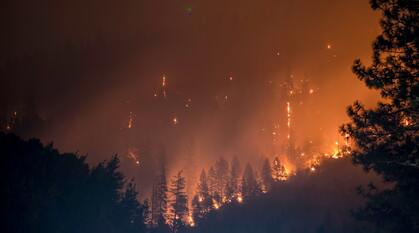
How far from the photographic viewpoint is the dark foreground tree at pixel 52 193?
73.7 ft

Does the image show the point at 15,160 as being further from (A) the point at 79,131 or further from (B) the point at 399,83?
(A) the point at 79,131

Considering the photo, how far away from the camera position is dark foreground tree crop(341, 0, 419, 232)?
1333cm

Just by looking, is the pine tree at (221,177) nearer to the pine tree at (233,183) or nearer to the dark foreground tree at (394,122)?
the pine tree at (233,183)

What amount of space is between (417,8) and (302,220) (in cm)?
7401

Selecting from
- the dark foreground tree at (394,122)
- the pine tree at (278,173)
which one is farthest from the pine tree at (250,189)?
the dark foreground tree at (394,122)

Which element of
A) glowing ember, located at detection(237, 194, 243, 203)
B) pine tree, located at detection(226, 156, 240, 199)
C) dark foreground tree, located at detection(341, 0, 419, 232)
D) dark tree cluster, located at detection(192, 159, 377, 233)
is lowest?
dark foreground tree, located at detection(341, 0, 419, 232)

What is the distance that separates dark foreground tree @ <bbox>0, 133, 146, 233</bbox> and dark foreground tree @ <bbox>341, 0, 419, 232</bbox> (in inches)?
795

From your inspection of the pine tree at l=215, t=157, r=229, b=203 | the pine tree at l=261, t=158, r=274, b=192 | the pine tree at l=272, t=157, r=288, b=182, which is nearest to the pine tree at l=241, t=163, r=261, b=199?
the pine tree at l=261, t=158, r=274, b=192

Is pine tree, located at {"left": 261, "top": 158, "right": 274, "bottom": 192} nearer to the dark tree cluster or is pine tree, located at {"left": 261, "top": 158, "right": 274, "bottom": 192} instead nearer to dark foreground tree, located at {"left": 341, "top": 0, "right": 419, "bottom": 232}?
the dark tree cluster

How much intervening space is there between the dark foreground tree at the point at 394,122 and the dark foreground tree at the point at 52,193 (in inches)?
795

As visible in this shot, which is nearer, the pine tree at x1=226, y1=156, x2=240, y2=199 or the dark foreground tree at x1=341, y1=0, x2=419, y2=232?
the dark foreground tree at x1=341, y1=0, x2=419, y2=232

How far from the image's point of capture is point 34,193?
79.1ft

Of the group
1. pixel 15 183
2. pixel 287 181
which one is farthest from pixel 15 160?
pixel 287 181

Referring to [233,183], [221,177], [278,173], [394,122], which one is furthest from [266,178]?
[394,122]
